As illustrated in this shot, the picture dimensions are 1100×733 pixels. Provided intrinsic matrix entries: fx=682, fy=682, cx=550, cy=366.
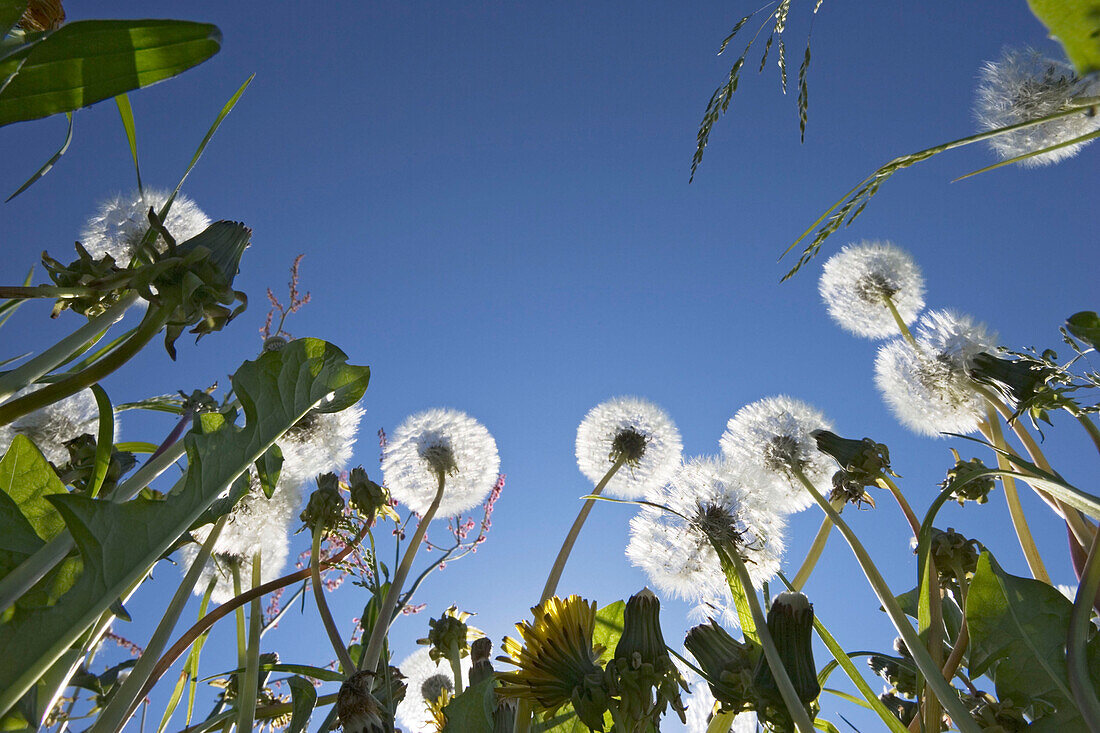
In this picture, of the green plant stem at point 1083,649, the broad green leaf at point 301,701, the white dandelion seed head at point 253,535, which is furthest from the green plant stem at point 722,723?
the white dandelion seed head at point 253,535

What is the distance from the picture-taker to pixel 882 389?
1376 mm

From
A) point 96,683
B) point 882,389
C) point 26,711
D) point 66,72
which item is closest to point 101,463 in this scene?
point 26,711

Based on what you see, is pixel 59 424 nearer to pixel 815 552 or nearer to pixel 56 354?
pixel 56 354

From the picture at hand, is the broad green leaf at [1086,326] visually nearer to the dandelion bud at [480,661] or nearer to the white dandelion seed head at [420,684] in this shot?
the dandelion bud at [480,661]

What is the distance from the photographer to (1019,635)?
23.1 inches

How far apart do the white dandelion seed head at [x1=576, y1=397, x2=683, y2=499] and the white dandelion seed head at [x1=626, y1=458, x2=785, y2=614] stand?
291 millimetres

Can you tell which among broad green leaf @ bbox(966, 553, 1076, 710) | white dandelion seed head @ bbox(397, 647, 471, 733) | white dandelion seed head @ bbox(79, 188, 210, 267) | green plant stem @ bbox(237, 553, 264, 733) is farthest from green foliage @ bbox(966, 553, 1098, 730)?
white dandelion seed head @ bbox(79, 188, 210, 267)

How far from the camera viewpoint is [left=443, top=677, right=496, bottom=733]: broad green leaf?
0.56 metres

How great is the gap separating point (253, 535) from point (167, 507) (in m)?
0.58

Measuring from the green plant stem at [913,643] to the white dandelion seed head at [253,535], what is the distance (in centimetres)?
76

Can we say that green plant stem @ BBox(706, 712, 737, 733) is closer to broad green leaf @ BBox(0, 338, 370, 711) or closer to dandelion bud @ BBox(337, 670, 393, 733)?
dandelion bud @ BBox(337, 670, 393, 733)

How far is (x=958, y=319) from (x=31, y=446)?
52.8 inches

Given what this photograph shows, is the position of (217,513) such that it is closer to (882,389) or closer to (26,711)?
(26,711)

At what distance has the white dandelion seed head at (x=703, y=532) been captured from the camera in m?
1.00
